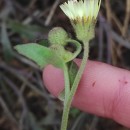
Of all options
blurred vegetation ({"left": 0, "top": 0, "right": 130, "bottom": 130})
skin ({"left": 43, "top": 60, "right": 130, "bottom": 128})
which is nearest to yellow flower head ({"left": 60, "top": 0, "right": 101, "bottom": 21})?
skin ({"left": 43, "top": 60, "right": 130, "bottom": 128})

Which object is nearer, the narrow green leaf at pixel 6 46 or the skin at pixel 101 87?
the skin at pixel 101 87

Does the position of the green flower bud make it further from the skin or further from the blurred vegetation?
the blurred vegetation

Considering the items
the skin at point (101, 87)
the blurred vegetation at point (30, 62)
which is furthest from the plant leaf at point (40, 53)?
the blurred vegetation at point (30, 62)

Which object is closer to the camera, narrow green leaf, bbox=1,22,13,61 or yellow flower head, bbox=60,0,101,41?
yellow flower head, bbox=60,0,101,41

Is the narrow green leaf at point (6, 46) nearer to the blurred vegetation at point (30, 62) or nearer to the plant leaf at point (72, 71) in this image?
the blurred vegetation at point (30, 62)

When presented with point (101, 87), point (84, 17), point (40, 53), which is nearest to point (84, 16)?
point (84, 17)

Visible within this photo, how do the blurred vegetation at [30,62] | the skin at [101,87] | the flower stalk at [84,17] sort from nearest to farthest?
the flower stalk at [84,17]
the skin at [101,87]
the blurred vegetation at [30,62]
